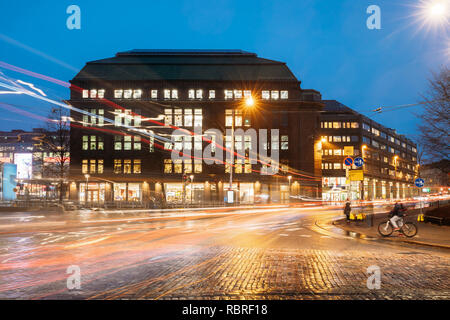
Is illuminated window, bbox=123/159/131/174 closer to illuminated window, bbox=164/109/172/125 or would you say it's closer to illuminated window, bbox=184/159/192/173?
illuminated window, bbox=164/109/172/125

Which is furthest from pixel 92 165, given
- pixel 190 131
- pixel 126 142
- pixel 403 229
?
pixel 403 229

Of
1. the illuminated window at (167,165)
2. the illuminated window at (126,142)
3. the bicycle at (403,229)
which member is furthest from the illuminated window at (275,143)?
the bicycle at (403,229)

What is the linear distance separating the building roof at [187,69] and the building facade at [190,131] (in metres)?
0.18

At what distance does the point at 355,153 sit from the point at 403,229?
7751 centimetres

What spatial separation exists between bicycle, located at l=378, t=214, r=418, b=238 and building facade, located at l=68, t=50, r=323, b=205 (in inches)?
1819

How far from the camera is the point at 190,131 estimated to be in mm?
65625

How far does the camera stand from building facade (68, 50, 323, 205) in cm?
6400

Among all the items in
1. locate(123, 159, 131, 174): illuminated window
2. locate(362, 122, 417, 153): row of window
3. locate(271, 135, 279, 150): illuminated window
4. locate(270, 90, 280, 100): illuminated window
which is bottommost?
locate(123, 159, 131, 174): illuminated window

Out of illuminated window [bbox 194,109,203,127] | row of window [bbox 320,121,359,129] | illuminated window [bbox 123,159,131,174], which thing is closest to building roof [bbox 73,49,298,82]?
illuminated window [bbox 194,109,203,127]

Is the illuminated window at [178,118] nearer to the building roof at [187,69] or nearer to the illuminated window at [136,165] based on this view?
the building roof at [187,69]

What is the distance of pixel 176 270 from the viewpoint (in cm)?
857

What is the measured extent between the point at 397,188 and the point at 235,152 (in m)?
77.5

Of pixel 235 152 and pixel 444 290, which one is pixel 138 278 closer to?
pixel 444 290
